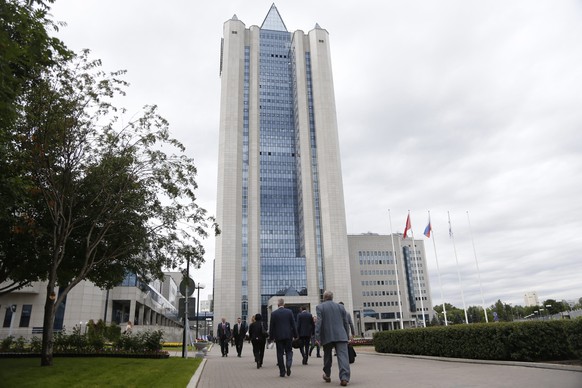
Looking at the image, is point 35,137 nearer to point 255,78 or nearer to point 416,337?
point 416,337

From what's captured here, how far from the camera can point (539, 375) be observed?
25.8 ft

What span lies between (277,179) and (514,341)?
3433 inches

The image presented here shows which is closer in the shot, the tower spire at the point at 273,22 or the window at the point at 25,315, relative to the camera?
the window at the point at 25,315

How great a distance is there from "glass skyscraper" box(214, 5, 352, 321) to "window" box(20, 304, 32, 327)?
130 feet

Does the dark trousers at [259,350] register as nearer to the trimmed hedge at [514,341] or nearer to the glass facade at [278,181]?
the trimmed hedge at [514,341]

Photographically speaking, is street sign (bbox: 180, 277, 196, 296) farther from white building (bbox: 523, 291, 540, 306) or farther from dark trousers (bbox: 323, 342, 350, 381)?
white building (bbox: 523, 291, 540, 306)

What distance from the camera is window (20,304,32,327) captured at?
44906 millimetres

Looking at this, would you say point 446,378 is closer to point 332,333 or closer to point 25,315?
point 332,333

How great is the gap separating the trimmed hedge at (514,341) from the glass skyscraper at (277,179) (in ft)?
217

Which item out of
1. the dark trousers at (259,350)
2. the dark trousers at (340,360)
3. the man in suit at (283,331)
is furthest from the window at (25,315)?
the dark trousers at (340,360)

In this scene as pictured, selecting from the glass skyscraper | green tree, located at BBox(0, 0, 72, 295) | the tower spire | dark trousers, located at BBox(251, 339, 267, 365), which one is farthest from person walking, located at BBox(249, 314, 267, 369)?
the tower spire

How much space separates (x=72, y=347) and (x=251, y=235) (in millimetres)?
70107

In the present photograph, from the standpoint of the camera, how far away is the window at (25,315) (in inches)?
1768

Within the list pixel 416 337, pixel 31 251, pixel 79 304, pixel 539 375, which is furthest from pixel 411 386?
pixel 79 304
